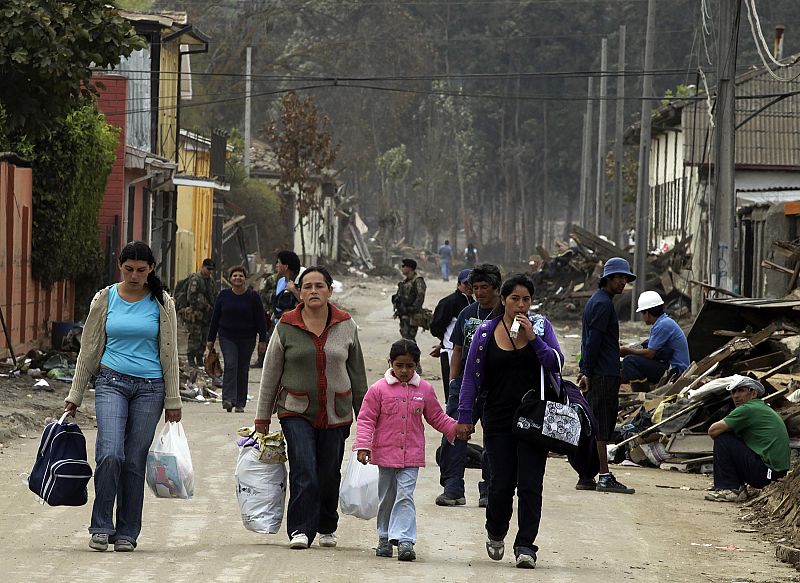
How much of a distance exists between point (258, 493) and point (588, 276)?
29634mm

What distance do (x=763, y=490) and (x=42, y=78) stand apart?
9.33 m

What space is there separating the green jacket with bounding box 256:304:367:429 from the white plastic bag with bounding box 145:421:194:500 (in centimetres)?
51

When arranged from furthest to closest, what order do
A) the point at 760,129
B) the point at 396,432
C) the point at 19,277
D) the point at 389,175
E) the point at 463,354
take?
the point at 389,175 → the point at 760,129 → the point at 19,277 → the point at 463,354 → the point at 396,432

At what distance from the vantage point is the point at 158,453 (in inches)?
337

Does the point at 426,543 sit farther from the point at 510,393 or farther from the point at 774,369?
the point at 774,369

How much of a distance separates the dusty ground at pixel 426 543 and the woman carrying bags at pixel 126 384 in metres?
0.25

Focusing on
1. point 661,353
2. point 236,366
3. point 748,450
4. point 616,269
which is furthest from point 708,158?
point 616,269

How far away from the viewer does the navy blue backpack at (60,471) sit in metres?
8.30

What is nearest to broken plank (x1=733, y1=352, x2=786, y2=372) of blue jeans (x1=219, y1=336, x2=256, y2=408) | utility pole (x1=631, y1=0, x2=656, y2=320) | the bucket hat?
the bucket hat

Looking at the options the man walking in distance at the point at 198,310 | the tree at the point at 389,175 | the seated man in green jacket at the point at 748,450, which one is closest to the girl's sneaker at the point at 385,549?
the seated man in green jacket at the point at 748,450

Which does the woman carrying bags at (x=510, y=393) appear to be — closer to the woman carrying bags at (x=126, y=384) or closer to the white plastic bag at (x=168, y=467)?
the white plastic bag at (x=168, y=467)

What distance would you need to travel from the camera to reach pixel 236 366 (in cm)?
1684

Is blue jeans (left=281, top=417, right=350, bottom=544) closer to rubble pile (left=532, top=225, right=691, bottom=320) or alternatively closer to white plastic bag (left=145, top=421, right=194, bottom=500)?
white plastic bag (left=145, top=421, right=194, bottom=500)

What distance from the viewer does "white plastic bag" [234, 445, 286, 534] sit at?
28.2 feet
